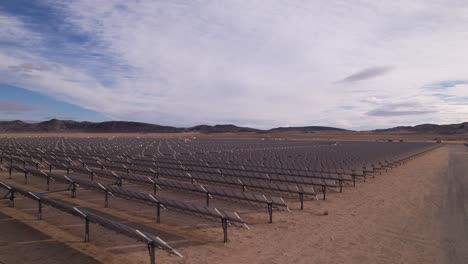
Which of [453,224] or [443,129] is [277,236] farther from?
Result: [443,129]

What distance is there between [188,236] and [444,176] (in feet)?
51.6

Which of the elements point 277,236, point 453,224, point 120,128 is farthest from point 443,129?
point 277,236

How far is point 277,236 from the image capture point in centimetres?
693

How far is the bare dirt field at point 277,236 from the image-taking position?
18.6 ft

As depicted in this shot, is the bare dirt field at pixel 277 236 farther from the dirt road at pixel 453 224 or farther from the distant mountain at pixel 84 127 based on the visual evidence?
the distant mountain at pixel 84 127

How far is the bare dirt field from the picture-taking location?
5664 millimetres

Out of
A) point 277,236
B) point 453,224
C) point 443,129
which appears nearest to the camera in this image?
point 277,236

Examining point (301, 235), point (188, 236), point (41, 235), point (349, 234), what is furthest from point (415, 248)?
point (41, 235)

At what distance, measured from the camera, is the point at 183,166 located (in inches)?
718

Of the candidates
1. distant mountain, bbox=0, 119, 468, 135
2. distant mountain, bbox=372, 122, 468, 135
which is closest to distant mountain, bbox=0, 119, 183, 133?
distant mountain, bbox=0, 119, 468, 135

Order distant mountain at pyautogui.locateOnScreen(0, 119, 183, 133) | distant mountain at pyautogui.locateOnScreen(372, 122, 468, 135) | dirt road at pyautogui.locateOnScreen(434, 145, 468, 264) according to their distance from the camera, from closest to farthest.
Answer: dirt road at pyautogui.locateOnScreen(434, 145, 468, 264) < distant mountain at pyautogui.locateOnScreen(372, 122, 468, 135) < distant mountain at pyautogui.locateOnScreen(0, 119, 183, 133)

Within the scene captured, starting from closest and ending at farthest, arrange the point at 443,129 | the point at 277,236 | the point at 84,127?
the point at 277,236 → the point at 443,129 → the point at 84,127

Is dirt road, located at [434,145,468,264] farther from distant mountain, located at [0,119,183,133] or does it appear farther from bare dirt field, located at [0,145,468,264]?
distant mountain, located at [0,119,183,133]

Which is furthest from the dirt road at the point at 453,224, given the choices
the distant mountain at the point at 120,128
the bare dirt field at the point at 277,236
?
the distant mountain at the point at 120,128
